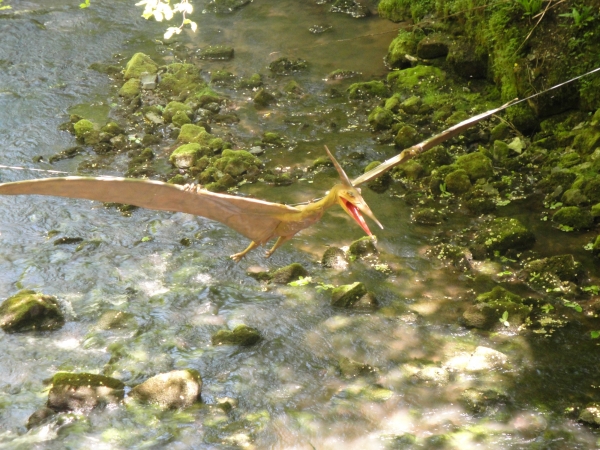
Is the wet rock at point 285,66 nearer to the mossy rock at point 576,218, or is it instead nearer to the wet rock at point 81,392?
the mossy rock at point 576,218

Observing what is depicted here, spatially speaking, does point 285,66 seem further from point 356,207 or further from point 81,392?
point 356,207

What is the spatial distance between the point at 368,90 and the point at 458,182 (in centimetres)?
342

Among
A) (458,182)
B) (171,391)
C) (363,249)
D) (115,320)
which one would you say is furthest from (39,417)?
(458,182)

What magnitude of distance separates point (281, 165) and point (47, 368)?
14.9 ft

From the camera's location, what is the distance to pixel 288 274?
6809 millimetres

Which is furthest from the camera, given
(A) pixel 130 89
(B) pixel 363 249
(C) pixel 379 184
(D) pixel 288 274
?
(A) pixel 130 89

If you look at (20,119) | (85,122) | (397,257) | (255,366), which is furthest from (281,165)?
(20,119)

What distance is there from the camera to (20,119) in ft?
35.1

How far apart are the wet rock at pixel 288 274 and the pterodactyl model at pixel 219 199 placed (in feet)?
11.9

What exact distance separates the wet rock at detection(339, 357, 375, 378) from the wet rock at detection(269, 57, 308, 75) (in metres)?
7.67

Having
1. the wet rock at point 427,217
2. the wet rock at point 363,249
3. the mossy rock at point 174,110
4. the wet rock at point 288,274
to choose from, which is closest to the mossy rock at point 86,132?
the mossy rock at point 174,110

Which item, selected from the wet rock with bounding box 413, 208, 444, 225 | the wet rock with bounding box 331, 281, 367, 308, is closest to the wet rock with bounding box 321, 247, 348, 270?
the wet rock with bounding box 331, 281, 367, 308

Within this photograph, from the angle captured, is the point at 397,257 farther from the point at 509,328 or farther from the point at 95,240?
the point at 95,240

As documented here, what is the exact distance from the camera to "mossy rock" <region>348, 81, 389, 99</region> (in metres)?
10.7
